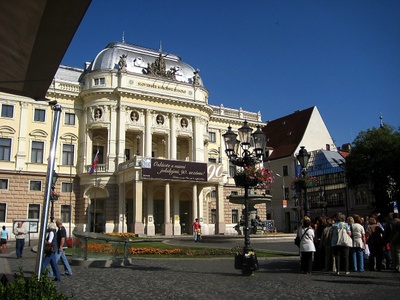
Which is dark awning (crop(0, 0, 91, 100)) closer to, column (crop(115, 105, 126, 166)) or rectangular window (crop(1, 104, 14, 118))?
column (crop(115, 105, 126, 166))

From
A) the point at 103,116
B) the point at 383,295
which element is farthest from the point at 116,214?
the point at 383,295

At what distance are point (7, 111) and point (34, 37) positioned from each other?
43623 millimetres

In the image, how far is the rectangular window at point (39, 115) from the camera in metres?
45.2

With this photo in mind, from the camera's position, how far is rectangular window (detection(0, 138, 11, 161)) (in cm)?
4322

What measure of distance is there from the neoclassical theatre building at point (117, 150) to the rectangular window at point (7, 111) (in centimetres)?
11

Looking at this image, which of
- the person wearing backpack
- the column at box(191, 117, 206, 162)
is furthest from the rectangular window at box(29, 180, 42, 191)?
the person wearing backpack

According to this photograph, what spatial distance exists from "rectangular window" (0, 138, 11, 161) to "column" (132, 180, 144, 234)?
13.9m

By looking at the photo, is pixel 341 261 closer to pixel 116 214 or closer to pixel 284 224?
pixel 116 214

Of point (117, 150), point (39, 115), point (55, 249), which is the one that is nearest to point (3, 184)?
point (39, 115)

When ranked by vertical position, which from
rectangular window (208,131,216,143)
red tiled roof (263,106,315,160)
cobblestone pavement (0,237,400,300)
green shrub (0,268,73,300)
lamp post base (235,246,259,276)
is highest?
red tiled roof (263,106,315,160)

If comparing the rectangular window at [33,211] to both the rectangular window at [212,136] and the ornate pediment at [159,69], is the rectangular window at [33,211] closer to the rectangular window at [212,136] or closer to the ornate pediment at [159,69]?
the ornate pediment at [159,69]

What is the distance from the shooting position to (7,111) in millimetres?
43812

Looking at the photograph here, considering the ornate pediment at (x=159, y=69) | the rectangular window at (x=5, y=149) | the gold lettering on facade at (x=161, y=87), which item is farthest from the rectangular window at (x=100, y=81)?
the rectangular window at (x=5, y=149)

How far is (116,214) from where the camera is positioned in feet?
148
